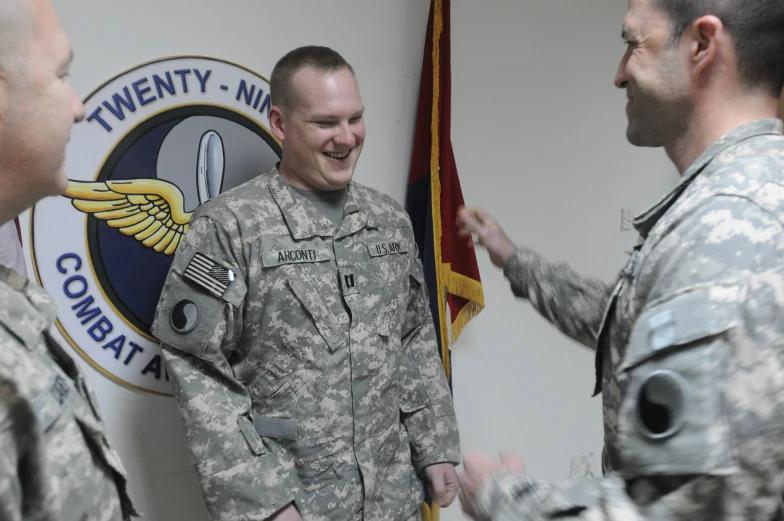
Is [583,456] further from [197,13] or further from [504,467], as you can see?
[197,13]

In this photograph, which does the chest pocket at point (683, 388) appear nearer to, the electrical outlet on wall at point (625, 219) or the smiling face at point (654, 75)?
the smiling face at point (654, 75)

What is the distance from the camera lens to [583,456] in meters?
2.72

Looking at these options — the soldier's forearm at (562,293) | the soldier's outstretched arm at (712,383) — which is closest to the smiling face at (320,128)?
the soldier's forearm at (562,293)

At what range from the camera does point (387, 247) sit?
5.16ft

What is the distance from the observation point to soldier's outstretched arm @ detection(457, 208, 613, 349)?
1.25 meters

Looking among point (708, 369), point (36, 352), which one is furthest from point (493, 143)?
point (36, 352)

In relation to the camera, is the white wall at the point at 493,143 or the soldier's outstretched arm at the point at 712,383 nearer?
the soldier's outstretched arm at the point at 712,383

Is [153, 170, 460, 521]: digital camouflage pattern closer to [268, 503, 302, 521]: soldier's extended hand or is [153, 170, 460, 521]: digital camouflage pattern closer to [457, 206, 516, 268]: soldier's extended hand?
[268, 503, 302, 521]: soldier's extended hand

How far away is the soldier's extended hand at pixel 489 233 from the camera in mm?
1407

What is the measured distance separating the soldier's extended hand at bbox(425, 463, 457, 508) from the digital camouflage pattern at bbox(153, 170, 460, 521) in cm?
5

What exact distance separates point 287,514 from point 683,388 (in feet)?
3.02

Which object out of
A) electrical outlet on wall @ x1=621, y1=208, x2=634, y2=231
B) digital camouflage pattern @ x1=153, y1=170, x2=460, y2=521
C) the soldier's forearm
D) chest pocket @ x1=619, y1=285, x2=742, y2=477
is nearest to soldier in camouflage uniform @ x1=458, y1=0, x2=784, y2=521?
chest pocket @ x1=619, y1=285, x2=742, y2=477

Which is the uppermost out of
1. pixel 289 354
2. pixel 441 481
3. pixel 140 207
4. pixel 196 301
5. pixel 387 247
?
pixel 140 207

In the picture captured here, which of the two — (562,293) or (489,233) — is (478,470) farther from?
(489,233)
